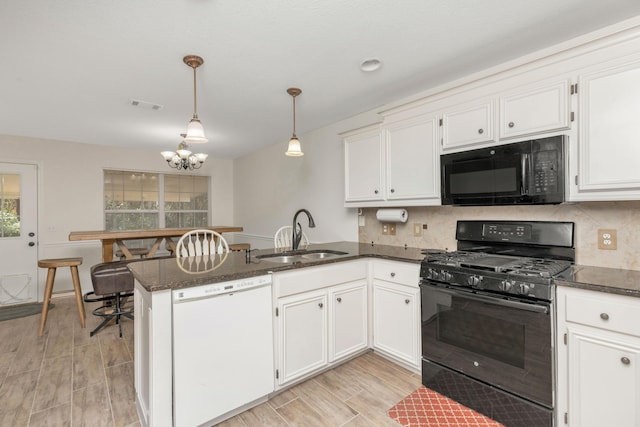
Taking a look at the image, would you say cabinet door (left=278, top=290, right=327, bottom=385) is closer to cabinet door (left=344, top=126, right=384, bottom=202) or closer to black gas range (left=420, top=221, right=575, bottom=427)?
black gas range (left=420, top=221, right=575, bottom=427)

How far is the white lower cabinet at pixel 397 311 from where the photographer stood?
7.51 ft

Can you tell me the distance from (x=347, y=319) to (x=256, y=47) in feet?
7.01

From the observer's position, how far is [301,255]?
9.27 feet

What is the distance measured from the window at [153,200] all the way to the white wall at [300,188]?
2.68ft

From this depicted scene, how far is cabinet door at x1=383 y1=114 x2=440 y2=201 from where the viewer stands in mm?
2496

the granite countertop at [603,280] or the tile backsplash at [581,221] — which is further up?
the tile backsplash at [581,221]

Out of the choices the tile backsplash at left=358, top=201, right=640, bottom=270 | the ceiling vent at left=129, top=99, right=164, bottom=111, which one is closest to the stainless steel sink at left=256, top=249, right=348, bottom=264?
the tile backsplash at left=358, top=201, right=640, bottom=270

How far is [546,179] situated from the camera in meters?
1.88

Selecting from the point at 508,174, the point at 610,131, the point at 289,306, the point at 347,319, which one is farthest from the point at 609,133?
the point at 289,306

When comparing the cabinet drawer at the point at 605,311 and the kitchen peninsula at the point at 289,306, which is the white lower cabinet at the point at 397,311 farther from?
the cabinet drawer at the point at 605,311

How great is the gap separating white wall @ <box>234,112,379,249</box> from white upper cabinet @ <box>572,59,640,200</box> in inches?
72.6

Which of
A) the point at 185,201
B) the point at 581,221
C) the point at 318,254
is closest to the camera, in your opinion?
the point at 581,221

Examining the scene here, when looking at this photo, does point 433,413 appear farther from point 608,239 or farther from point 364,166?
point 364,166

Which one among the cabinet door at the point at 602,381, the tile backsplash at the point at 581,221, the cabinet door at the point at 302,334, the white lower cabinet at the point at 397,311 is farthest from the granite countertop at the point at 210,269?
the cabinet door at the point at 602,381
